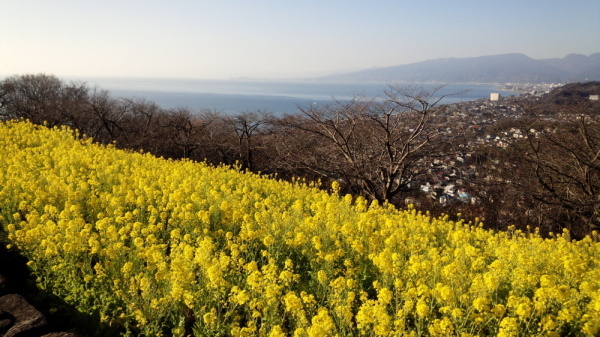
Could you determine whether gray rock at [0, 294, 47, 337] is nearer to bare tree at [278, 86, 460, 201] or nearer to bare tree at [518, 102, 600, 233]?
bare tree at [278, 86, 460, 201]

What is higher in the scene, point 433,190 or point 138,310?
point 138,310

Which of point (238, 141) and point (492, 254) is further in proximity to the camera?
point (238, 141)

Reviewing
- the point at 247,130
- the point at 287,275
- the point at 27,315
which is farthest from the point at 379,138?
the point at 27,315

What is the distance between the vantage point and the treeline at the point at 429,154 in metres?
11.6

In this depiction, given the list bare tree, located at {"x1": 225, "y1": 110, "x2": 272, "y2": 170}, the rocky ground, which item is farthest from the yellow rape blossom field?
bare tree, located at {"x1": 225, "y1": 110, "x2": 272, "y2": 170}

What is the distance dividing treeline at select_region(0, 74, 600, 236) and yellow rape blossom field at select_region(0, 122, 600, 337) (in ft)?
15.9

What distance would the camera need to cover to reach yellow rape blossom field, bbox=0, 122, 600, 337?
3664 millimetres

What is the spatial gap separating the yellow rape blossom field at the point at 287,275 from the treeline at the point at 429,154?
485 cm

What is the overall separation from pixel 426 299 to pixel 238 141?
700 inches

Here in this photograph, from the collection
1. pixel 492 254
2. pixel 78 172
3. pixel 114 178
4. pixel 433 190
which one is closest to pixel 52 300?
pixel 114 178

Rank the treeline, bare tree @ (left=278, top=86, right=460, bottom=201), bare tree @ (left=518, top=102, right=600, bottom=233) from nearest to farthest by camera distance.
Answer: bare tree @ (left=278, top=86, right=460, bottom=201) < the treeline < bare tree @ (left=518, top=102, right=600, bottom=233)

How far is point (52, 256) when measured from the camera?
191 inches

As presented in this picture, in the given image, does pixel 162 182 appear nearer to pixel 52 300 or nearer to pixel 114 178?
pixel 114 178

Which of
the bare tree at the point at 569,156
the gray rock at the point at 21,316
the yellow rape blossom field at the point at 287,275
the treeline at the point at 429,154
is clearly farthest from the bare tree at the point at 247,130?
the gray rock at the point at 21,316
